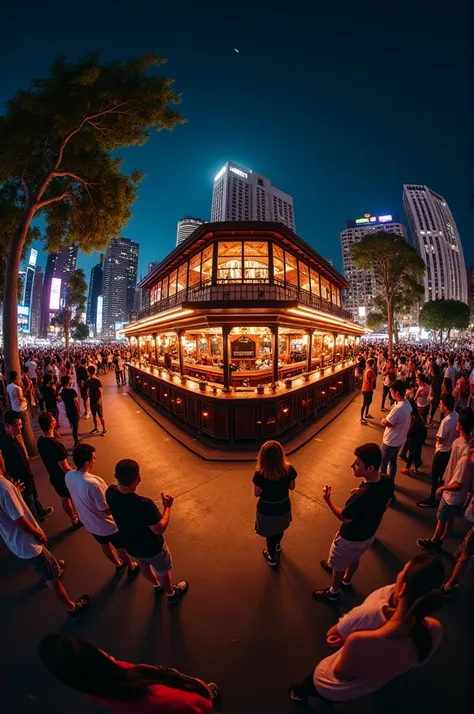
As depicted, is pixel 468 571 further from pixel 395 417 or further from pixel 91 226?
pixel 91 226

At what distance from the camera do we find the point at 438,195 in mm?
151000

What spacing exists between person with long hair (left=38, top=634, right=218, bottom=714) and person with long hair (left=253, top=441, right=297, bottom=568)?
2.05 meters

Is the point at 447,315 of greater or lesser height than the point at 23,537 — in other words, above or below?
above

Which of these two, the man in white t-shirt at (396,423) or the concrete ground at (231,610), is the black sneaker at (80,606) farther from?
the man in white t-shirt at (396,423)

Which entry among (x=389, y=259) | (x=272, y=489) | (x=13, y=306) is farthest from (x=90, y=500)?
(x=389, y=259)

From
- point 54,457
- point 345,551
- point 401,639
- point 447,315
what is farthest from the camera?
point 447,315

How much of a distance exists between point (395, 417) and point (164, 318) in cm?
1005

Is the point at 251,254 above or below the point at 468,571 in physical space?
above

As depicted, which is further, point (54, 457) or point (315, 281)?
point (315, 281)

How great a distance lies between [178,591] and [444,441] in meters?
5.08

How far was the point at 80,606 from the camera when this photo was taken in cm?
321

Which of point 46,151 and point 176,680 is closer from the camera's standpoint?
point 176,680

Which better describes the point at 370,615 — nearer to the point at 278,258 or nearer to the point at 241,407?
the point at 241,407

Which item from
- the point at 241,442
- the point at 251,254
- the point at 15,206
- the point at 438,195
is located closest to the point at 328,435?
the point at 241,442
